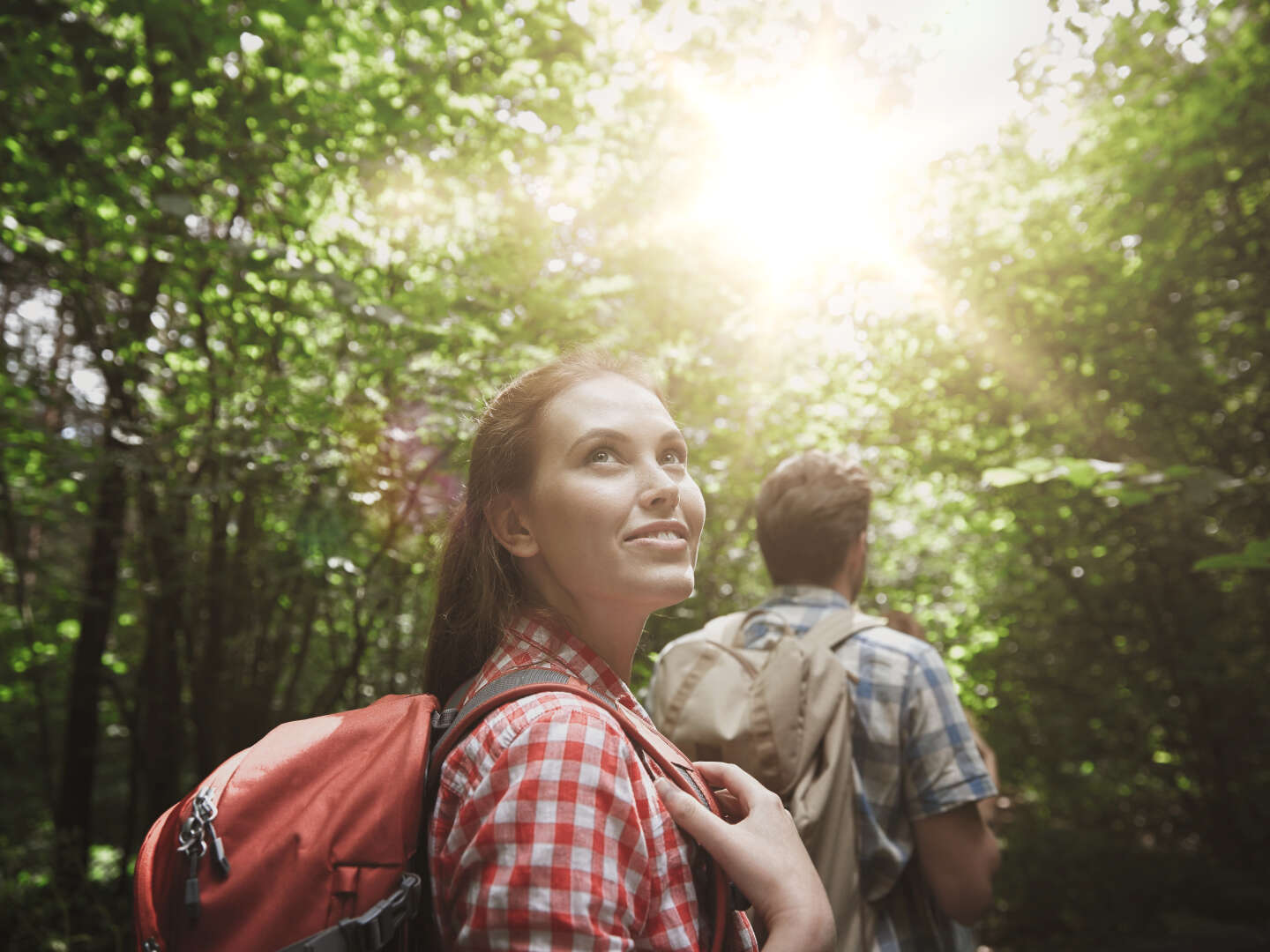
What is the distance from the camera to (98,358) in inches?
155

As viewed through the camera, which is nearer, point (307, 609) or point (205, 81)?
point (205, 81)

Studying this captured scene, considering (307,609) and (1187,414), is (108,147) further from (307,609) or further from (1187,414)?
(1187,414)

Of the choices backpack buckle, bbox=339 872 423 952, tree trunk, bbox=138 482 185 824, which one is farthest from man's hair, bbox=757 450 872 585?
tree trunk, bbox=138 482 185 824

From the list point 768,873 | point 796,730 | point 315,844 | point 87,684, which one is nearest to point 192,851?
point 315,844

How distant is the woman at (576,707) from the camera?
0.83 metres

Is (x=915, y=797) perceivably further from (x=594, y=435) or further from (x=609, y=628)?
(x=594, y=435)

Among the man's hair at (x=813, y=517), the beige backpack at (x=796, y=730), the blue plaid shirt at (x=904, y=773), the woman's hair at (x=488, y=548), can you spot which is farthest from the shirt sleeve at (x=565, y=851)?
the man's hair at (x=813, y=517)

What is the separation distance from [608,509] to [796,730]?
982 mm

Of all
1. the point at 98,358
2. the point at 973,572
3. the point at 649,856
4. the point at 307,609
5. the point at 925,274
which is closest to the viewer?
the point at 649,856

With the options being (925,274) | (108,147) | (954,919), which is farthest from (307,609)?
(925,274)

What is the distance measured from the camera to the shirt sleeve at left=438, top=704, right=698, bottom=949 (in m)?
0.80

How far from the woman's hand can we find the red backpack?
0.16ft

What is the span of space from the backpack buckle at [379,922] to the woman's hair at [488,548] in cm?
43

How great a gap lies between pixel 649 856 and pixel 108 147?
386cm
